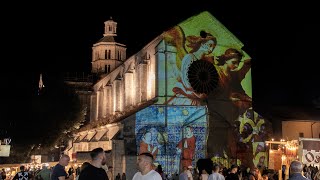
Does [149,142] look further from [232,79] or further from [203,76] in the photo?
[232,79]

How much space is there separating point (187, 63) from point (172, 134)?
6.88m

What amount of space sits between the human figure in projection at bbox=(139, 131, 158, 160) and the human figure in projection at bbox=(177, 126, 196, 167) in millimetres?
2130

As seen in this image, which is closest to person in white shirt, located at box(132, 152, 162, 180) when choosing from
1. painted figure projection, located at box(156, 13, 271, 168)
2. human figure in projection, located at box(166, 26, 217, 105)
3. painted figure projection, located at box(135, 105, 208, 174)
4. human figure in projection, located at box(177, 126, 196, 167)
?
painted figure projection, located at box(135, 105, 208, 174)

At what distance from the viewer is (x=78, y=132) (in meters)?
55.5

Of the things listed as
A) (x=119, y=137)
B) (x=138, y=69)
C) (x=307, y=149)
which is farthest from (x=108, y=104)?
(x=307, y=149)

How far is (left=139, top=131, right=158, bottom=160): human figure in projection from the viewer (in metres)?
34.9

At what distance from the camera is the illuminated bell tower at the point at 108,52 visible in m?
64.4

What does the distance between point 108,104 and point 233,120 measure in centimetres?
2137

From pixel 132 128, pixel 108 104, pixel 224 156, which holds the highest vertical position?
pixel 108 104

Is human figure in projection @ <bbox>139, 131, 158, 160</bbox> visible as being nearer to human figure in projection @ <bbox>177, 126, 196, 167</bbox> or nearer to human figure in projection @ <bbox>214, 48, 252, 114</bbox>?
human figure in projection @ <bbox>177, 126, 196, 167</bbox>

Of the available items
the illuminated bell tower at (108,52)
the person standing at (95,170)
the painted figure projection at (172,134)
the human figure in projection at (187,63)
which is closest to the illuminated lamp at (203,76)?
the human figure in projection at (187,63)

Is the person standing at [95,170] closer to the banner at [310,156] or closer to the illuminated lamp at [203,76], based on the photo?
the banner at [310,156]

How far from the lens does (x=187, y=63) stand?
38188 mm

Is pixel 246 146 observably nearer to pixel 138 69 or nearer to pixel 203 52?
pixel 203 52
